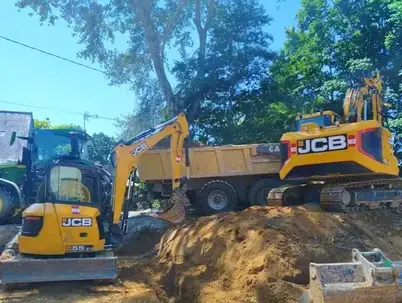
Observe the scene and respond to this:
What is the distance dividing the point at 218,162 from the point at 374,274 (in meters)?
10.5

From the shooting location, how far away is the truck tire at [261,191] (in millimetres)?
14523

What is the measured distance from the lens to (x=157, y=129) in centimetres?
934

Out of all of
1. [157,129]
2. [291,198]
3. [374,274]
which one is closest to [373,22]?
[291,198]

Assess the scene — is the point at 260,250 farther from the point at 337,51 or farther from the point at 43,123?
the point at 43,123

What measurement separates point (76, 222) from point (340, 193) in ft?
18.5

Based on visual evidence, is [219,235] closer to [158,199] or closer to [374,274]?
[374,274]

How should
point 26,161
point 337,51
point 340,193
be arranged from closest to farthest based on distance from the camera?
point 340,193 < point 26,161 < point 337,51

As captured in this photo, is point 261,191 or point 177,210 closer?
point 177,210

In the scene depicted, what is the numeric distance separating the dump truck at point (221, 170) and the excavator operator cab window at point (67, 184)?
6986mm

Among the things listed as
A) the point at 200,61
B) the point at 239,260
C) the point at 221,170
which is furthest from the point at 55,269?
the point at 200,61

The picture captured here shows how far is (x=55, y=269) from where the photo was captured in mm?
7188

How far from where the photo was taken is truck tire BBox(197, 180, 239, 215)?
14500 mm

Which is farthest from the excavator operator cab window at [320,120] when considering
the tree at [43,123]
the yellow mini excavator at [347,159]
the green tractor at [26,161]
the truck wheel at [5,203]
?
the tree at [43,123]

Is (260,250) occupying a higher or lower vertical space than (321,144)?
lower
